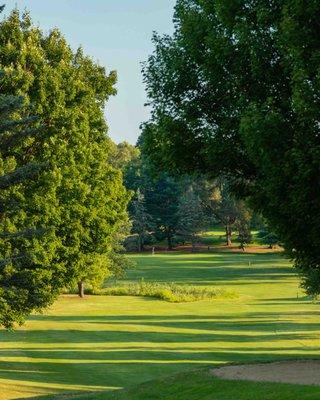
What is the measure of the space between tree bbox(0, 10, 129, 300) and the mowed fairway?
4410 mm

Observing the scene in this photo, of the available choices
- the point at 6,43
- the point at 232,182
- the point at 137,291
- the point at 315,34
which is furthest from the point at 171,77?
the point at 137,291

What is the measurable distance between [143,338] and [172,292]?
25607 millimetres

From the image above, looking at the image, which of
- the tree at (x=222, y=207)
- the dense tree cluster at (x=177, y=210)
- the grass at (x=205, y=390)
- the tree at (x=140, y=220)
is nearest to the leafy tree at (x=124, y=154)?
the dense tree cluster at (x=177, y=210)

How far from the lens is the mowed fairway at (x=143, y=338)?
2817 centimetres

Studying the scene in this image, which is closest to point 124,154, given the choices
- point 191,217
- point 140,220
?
point 140,220

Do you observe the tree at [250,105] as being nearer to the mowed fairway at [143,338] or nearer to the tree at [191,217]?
the mowed fairway at [143,338]

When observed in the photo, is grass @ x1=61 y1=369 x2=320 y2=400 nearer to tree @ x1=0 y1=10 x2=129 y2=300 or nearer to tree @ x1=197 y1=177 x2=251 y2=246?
tree @ x1=0 y1=10 x2=129 y2=300

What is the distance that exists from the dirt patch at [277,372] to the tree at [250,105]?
3004 millimetres

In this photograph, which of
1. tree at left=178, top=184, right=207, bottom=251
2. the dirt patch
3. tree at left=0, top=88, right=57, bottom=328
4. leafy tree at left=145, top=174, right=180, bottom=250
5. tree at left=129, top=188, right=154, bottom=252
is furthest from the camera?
leafy tree at left=145, top=174, right=180, bottom=250

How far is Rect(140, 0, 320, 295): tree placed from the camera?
626 inches

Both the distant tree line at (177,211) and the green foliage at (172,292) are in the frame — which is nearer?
the green foliage at (172,292)

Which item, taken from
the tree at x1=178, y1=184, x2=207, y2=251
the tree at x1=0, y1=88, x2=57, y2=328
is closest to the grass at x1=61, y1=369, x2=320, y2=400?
the tree at x1=0, y1=88, x2=57, y2=328

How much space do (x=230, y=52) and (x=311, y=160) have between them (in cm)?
402

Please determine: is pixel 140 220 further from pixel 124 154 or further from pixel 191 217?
pixel 124 154
